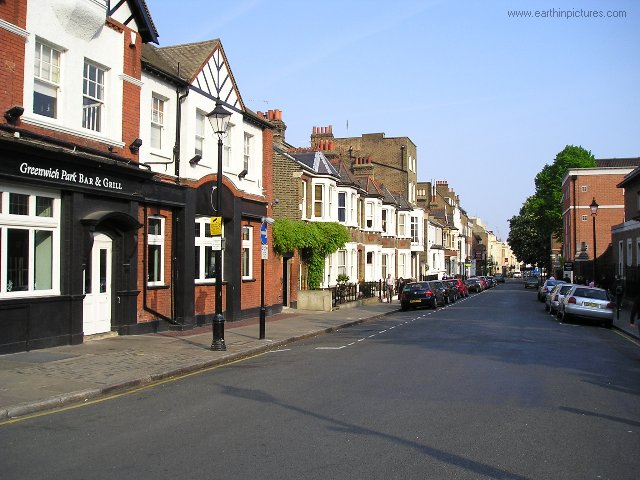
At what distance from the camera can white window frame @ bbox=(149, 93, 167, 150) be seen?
60.4ft

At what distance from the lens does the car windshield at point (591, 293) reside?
25094mm

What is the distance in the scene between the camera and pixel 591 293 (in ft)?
83.1

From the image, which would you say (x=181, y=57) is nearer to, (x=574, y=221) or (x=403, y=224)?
(x=403, y=224)

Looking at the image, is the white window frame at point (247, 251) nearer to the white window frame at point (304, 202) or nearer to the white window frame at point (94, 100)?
the white window frame at point (304, 202)

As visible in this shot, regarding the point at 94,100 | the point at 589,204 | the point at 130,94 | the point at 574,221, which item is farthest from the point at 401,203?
the point at 94,100

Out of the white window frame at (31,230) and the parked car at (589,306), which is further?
the parked car at (589,306)

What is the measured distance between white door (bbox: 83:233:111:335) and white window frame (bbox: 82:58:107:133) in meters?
2.70

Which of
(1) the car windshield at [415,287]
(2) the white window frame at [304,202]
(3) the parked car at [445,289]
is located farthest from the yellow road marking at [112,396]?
(3) the parked car at [445,289]

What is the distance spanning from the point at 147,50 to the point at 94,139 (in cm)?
521

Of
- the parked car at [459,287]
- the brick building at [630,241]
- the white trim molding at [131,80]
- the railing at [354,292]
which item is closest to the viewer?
the white trim molding at [131,80]

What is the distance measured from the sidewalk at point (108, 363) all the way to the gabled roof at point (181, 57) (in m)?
7.68

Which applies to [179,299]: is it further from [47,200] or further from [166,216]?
[47,200]

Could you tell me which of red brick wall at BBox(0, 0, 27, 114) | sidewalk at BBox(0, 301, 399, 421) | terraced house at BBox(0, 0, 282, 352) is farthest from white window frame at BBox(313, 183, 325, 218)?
red brick wall at BBox(0, 0, 27, 114)

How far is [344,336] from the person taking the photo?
2006 cm
